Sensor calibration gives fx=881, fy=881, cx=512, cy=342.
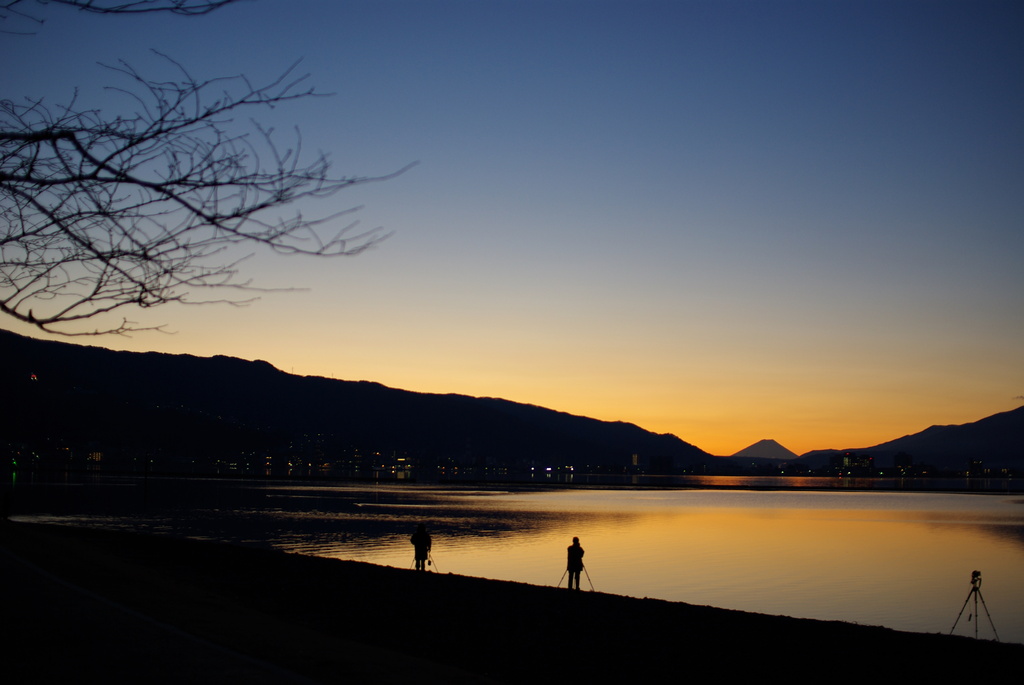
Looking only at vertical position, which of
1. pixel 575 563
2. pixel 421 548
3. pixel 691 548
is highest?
pixel 421 548

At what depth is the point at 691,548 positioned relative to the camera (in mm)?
48281

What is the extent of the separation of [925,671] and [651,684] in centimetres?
538

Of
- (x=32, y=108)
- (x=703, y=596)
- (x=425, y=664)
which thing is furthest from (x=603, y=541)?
(x=32, y=108)

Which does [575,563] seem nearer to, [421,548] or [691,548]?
[421,548]

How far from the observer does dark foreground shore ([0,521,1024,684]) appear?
32.7 feet

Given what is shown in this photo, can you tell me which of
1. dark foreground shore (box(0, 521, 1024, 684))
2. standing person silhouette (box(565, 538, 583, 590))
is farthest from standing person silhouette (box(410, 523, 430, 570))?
standing person silhouette (box(565, 538, 583, 590))

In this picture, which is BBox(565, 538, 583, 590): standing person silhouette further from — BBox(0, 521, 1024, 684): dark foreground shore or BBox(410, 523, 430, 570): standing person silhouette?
BBox(410, 523, 430, 570): standing person silhouette

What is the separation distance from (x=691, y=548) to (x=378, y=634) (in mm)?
34829

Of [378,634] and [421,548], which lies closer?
[378,634]

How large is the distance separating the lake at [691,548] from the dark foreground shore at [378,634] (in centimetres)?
847

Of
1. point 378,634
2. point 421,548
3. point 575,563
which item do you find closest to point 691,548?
point 421,548

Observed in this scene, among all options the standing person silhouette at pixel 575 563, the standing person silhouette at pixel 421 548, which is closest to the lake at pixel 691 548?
the standing person silhouette at pixel 575 563

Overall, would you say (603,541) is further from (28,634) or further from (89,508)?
(28,634)

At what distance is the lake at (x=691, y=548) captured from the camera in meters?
29.7
